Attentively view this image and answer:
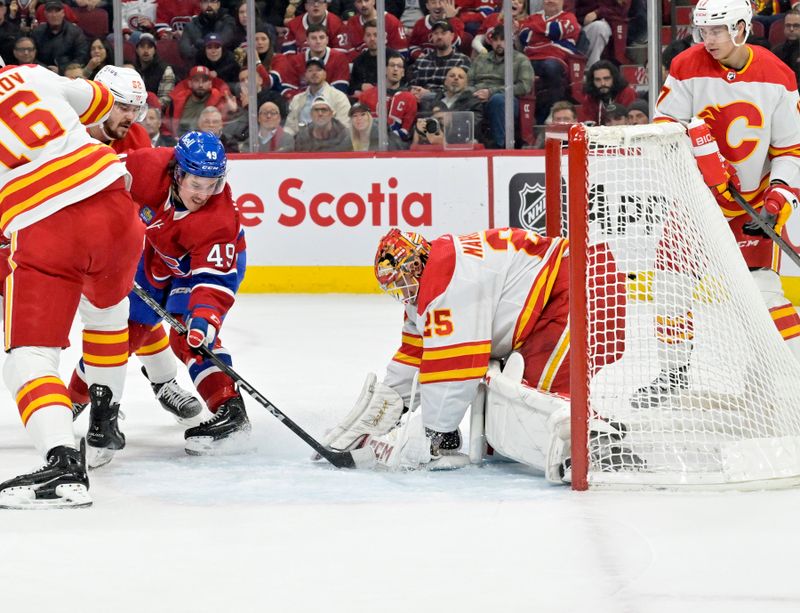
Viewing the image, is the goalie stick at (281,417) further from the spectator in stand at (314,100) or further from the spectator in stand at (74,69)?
the spectator in stand at (74,69)

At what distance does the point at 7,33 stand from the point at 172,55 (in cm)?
108

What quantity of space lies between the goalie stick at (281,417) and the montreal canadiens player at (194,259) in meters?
0.04

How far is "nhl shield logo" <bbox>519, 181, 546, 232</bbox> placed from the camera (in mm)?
6641

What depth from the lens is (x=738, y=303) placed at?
3.21 metres

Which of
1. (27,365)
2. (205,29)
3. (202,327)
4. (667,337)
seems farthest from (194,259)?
(205,29)

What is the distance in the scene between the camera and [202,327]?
3.52 m

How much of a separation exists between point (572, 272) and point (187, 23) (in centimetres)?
497

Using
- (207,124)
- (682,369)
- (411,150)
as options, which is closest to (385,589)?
(682,369)

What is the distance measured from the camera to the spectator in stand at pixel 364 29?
703 centimetres

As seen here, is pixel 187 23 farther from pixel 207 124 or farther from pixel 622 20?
pixel 622 20

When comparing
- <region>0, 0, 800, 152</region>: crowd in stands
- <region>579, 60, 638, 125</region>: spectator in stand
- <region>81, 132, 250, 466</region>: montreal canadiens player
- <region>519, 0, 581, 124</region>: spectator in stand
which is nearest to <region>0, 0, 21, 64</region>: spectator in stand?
<region>0, 0, 800, 152</region>: crowd in stands

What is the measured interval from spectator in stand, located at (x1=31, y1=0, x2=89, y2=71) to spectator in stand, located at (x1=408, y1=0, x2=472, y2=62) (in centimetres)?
186

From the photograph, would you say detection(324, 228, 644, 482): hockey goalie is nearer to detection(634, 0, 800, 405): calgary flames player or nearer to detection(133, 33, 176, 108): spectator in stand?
detection(634, 0, 800, 405): calgary flames player

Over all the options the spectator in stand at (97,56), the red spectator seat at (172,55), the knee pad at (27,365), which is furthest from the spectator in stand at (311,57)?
the knee pad at (27,365)
